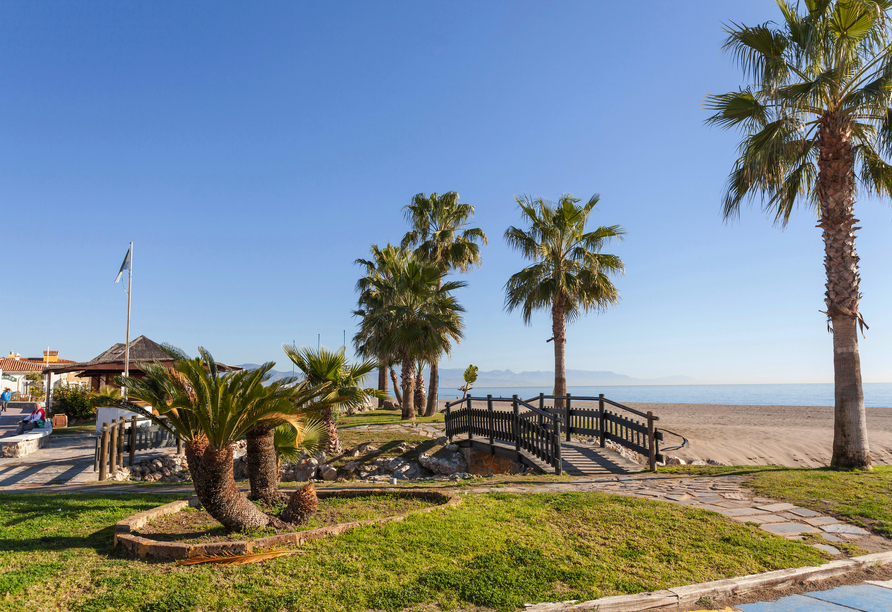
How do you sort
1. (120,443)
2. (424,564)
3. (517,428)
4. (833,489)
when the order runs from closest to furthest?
(424,564)
(833,489)
(120,443)
(517,428)

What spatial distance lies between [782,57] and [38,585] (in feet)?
45.9

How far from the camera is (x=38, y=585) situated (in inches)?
156

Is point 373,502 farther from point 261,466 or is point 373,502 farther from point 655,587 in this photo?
point 655,587

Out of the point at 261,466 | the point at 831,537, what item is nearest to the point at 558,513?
the point at 831,537

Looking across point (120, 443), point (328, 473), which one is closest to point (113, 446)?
point (120, 443)

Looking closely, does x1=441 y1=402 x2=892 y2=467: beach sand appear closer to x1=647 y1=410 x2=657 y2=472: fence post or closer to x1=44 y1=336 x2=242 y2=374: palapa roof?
x1=647 y1=410 x2=657 y2=472: fence post

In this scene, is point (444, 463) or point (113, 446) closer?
point (113, 446)

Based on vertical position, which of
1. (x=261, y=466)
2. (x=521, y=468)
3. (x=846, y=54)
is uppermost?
(x=846, y=54)

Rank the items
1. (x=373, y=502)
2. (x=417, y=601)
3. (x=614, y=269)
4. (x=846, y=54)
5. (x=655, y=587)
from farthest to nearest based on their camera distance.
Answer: (x=614, y=269) < (x=846, y=54) < (x=373, y=502) < (x=655, y=587) < (x=417, y=601)

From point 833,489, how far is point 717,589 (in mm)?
5330

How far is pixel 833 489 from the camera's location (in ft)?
26.0

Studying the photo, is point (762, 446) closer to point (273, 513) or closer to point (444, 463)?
point (444, 463)

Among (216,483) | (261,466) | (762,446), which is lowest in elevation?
(762,446)

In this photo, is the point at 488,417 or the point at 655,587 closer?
the point at 655,587
